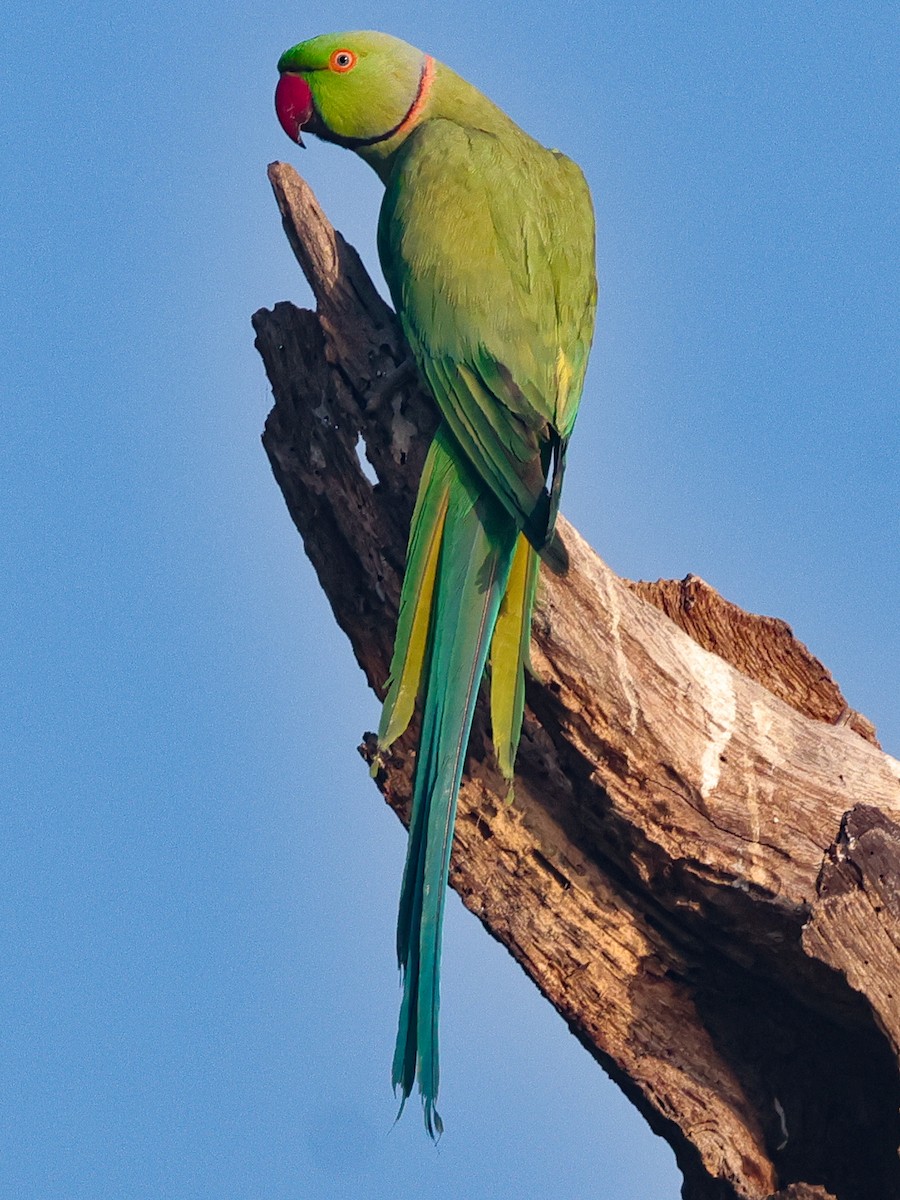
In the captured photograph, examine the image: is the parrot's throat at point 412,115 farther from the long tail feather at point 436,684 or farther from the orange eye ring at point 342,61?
the long tail feather at point 436,684

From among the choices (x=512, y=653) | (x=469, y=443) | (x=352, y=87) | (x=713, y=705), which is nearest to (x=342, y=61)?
(x=352, y=87)

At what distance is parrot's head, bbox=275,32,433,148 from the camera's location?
401 cm

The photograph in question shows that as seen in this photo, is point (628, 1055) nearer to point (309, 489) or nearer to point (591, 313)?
point (309, 489)

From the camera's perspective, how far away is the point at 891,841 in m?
3.09

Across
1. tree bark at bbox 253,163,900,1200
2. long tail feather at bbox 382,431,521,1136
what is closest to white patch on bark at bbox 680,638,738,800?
tree bark at bbox 253,163,900,1200

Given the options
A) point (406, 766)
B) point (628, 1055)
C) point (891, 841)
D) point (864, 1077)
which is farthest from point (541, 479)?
point (864, 1077)

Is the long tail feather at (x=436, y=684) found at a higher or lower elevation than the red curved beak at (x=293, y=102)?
lower

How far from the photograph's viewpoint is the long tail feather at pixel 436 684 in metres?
2.85

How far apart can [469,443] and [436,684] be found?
604 mm

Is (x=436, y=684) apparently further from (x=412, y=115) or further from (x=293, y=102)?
(x=293, y=102)

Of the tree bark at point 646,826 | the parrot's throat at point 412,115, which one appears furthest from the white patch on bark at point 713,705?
the parrot's throat at point 412,115

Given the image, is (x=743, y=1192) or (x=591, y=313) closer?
(x=743, y=1192)

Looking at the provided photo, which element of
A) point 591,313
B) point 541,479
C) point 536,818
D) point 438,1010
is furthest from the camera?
point 591,313

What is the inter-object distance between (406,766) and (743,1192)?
135 centimetres
